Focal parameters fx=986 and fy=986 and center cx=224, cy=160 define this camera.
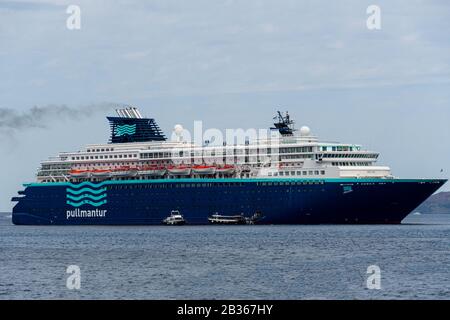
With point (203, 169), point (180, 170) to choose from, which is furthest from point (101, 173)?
point (203, 169)

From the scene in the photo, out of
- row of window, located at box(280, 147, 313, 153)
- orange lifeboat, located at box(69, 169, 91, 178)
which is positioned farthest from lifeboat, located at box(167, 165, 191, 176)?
orange lifeboat, located at box(69, 169, 91, 178)

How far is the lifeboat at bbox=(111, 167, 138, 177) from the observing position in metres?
101

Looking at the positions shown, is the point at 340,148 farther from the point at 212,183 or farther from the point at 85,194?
the point at 85,194

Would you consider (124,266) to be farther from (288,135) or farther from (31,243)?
(288,135)

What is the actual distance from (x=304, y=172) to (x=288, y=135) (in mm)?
8693

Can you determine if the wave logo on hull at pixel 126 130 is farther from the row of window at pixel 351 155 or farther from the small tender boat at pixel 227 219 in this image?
the row of window at pixel 351 155

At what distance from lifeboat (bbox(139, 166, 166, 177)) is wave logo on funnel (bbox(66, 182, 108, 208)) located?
4544mm

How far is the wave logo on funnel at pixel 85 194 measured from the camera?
101312 millimetres

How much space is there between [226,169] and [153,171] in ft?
29.6

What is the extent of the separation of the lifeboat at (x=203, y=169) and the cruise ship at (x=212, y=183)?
151 mm

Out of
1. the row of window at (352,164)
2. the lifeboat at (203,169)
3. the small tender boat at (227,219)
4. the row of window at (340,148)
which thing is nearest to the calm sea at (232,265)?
the row of window at (352,164)

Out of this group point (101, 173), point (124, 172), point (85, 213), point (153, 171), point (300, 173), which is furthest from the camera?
point (101, 173)

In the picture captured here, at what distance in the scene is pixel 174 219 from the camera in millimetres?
94562
